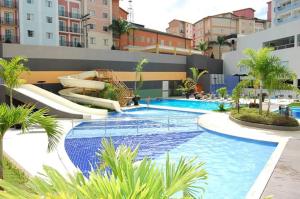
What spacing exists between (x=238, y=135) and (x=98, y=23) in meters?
35.5

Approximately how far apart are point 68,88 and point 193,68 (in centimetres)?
1534

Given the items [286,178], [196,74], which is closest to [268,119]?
[286,178]

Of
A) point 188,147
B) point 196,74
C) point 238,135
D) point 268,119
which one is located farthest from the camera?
point 196,74

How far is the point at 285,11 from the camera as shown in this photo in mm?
48906

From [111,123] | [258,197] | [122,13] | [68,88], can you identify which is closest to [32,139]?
[111,123]

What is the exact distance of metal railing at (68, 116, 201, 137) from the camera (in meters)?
15.7

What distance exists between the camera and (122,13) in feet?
170

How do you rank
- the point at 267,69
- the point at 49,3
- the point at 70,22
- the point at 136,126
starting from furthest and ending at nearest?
the point at 70,22, the point at 49,3, the point at 136,126, the point at 267,69

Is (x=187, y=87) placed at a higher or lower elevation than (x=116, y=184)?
higher

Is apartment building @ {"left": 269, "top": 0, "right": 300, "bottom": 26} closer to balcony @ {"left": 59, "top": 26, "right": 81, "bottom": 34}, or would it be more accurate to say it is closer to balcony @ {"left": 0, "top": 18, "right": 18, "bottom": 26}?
balcony @ {"left": 59, "top": 26, "right": 81, "bottom": 34}

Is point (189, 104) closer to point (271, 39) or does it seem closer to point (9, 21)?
point (271, 39)

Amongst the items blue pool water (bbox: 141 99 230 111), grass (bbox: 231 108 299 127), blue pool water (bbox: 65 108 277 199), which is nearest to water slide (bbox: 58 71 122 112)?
blue pool water (bbox: 65 108 277 199)

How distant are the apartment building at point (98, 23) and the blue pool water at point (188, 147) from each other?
29.0 metres

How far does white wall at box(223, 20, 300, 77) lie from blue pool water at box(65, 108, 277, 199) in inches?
748
